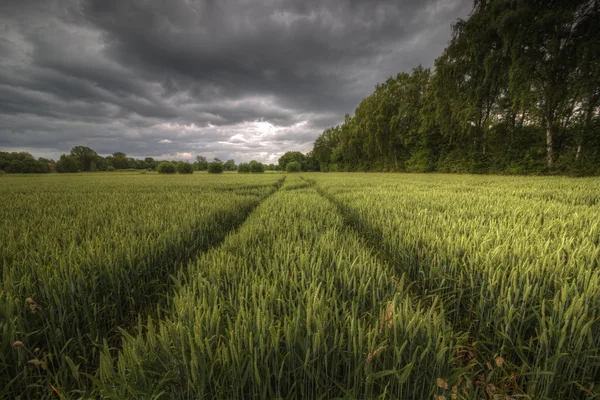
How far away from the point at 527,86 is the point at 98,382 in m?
21.5

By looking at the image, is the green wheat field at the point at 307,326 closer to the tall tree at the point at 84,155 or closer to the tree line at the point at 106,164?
the tree line at the point at 106,164

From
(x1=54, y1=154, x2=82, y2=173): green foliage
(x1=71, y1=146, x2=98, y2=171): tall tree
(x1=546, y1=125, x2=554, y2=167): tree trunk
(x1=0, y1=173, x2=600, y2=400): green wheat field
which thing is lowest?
(x1=0, y1=173, x2=600, y2=400): green wheat field

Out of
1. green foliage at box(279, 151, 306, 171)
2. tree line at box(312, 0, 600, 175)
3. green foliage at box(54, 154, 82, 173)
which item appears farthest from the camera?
green foliage at box(279, 151, 306, 171)

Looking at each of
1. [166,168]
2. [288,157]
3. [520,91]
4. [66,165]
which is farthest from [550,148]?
[66,165]

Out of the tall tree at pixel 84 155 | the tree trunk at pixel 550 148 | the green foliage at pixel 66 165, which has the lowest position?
the tree trunk at pixel 550 148

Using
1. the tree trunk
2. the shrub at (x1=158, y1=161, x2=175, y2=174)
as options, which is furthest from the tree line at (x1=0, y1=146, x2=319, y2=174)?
the tree trunk

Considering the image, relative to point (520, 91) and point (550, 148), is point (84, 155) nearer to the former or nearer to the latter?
point (520, 91)

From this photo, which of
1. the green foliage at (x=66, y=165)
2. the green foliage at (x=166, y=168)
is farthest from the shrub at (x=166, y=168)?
the green foliage at (x=66, y=165)

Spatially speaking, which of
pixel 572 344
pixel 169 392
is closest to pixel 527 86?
pixel 572 344

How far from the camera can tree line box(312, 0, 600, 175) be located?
12.3 metres

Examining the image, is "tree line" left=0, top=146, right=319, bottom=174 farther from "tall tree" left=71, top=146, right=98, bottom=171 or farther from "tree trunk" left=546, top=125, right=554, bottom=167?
"tree trunk" left=546, top=125, right=554, bottom=167

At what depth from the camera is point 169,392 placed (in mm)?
838

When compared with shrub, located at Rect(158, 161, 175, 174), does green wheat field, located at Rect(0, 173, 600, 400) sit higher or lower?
lower

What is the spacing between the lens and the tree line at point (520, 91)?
1230cm
